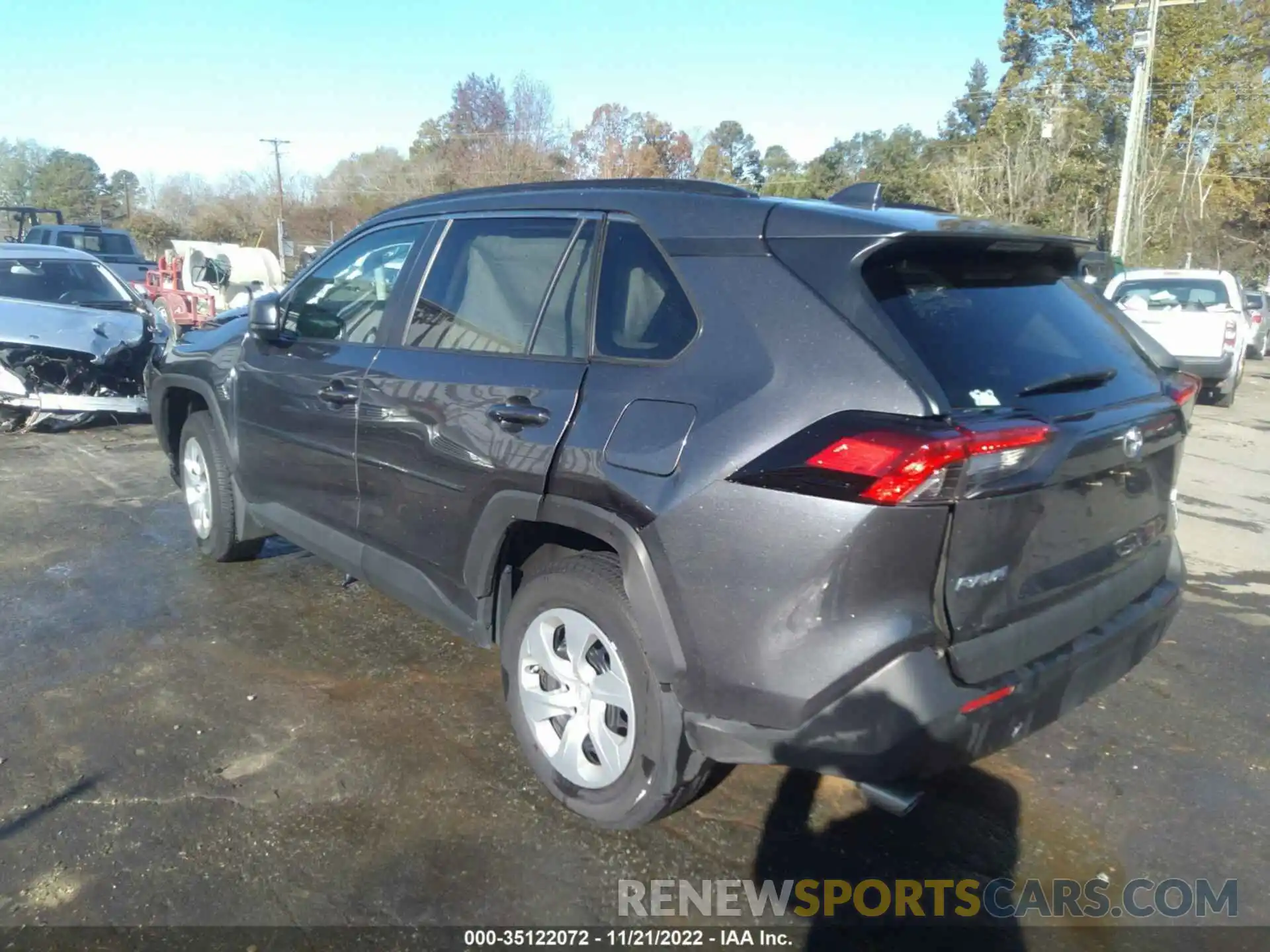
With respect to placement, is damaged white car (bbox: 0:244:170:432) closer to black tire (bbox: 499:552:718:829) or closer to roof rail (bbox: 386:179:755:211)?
roof rail (bbox: 386:179:755:211)

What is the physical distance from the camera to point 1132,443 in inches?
111

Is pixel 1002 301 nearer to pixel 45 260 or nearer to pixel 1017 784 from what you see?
pixel 1017 784

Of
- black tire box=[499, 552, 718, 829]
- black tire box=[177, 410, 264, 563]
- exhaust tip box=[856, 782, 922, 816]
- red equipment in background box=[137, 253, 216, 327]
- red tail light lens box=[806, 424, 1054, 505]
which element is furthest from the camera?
red equipment in background box=[137, 253, 216, 327]

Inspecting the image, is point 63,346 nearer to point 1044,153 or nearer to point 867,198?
point 867,198

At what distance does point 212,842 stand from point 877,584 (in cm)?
211

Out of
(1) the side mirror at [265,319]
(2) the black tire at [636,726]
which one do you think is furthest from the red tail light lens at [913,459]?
(1) the side mirror at [265,319]

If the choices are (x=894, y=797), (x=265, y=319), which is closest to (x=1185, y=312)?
(x=265, y=319)

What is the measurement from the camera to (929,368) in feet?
8.08

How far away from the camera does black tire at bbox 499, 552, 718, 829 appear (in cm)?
278

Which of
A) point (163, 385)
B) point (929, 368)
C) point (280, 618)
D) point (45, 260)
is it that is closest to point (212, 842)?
point (280, 618)

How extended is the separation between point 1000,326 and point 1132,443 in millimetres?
506

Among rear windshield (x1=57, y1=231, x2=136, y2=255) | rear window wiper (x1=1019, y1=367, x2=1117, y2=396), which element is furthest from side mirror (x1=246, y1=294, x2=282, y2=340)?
rear windshield (x1=57, y1=231, x2=136, y2=255)

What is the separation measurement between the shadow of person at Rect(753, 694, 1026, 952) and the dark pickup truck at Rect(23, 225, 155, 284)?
2085 cm

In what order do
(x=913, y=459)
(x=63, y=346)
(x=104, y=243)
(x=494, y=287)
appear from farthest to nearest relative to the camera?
(x=104, y=243) → (x=63, y=346) → (x=494, y=287) → (x=913, y=459)
